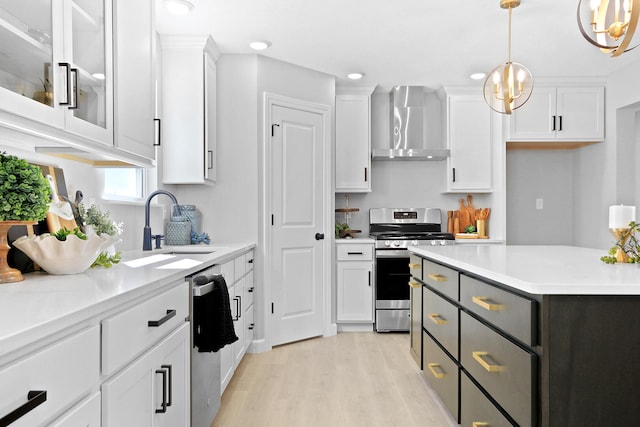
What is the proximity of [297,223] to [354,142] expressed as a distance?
118 cm

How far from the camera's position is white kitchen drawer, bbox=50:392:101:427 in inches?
37.5

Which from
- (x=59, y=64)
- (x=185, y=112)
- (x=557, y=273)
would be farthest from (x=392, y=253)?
(x=59, y=64)

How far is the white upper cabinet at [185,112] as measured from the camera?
11.7ft

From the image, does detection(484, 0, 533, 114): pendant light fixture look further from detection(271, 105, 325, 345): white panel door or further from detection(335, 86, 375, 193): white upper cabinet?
detection(335, 86, 375, 193): white upper cabinet

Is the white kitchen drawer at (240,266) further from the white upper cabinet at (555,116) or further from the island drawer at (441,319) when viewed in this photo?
the white upper cabinet at (555,116)

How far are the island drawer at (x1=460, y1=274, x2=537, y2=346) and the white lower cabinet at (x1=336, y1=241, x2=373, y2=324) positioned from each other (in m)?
2.46

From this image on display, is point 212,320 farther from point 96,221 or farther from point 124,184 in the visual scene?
point 124,184

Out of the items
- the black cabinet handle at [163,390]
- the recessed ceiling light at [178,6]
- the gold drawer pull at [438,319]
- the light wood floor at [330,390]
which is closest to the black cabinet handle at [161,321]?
the black cabinet handle at [163,390]

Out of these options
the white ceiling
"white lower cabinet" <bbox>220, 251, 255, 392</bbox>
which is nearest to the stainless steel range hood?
the white ceiling

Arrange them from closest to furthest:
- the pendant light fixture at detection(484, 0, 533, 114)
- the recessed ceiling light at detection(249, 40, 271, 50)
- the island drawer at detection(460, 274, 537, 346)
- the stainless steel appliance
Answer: the island drawer at detection(460, 274, 537, 346), the pendant light fixture at detection(484, 0, 533, 114), the recessed ceiling light at detection(249, 40, 271, 50), the stainless steel appliance

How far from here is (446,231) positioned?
5266 millimetres

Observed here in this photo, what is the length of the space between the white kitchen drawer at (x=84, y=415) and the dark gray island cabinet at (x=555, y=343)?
1.24 m

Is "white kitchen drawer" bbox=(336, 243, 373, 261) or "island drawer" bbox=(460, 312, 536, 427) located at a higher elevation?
"white kitchen drawer" bbox=(336, 243, 373, 261)

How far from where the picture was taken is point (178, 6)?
3014mm
